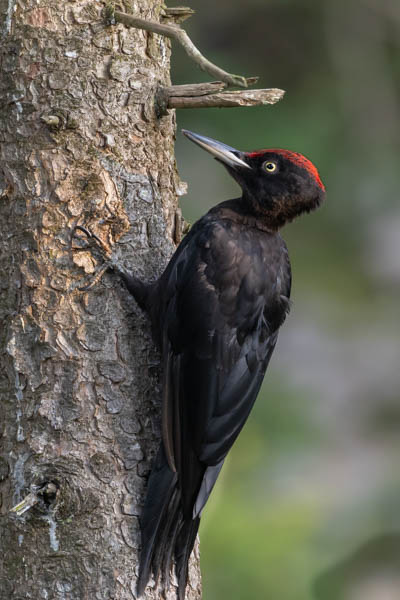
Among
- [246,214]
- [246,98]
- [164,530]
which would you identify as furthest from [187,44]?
[164,530]

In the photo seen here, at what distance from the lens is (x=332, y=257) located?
263 inches

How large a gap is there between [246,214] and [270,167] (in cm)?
20

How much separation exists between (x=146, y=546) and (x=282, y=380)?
342cm

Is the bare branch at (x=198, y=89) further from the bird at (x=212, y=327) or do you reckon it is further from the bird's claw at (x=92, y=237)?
the bird's claw at (x=92, y=237)

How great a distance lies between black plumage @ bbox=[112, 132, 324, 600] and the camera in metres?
2.75

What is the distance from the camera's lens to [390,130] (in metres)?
7.05

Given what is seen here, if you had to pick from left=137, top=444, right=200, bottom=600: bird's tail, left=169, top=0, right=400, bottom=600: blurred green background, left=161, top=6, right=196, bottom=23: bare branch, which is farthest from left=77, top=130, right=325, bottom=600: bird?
left=169, top=0, right=400, bottom=600: blurred green background

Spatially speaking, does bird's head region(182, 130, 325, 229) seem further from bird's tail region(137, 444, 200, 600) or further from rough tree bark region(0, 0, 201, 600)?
bird's tail region(137, 444, 200, 600)

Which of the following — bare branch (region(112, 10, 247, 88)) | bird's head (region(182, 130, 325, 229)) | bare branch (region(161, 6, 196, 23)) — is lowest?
bird's head (region(182, 130, 325, 229))

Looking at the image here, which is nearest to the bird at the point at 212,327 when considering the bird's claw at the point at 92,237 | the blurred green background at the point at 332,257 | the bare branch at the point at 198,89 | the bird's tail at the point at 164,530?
the bird's tail at the point at 164,530

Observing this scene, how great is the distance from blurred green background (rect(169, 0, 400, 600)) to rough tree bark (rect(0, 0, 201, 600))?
206 cm

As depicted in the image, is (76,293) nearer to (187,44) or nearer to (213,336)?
(213,336)

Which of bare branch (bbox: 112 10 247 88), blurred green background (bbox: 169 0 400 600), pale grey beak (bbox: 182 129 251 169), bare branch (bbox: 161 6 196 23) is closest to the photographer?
bare branch (bbox: 112 10 247 88)

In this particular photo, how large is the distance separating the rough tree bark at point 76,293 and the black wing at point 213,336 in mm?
81
